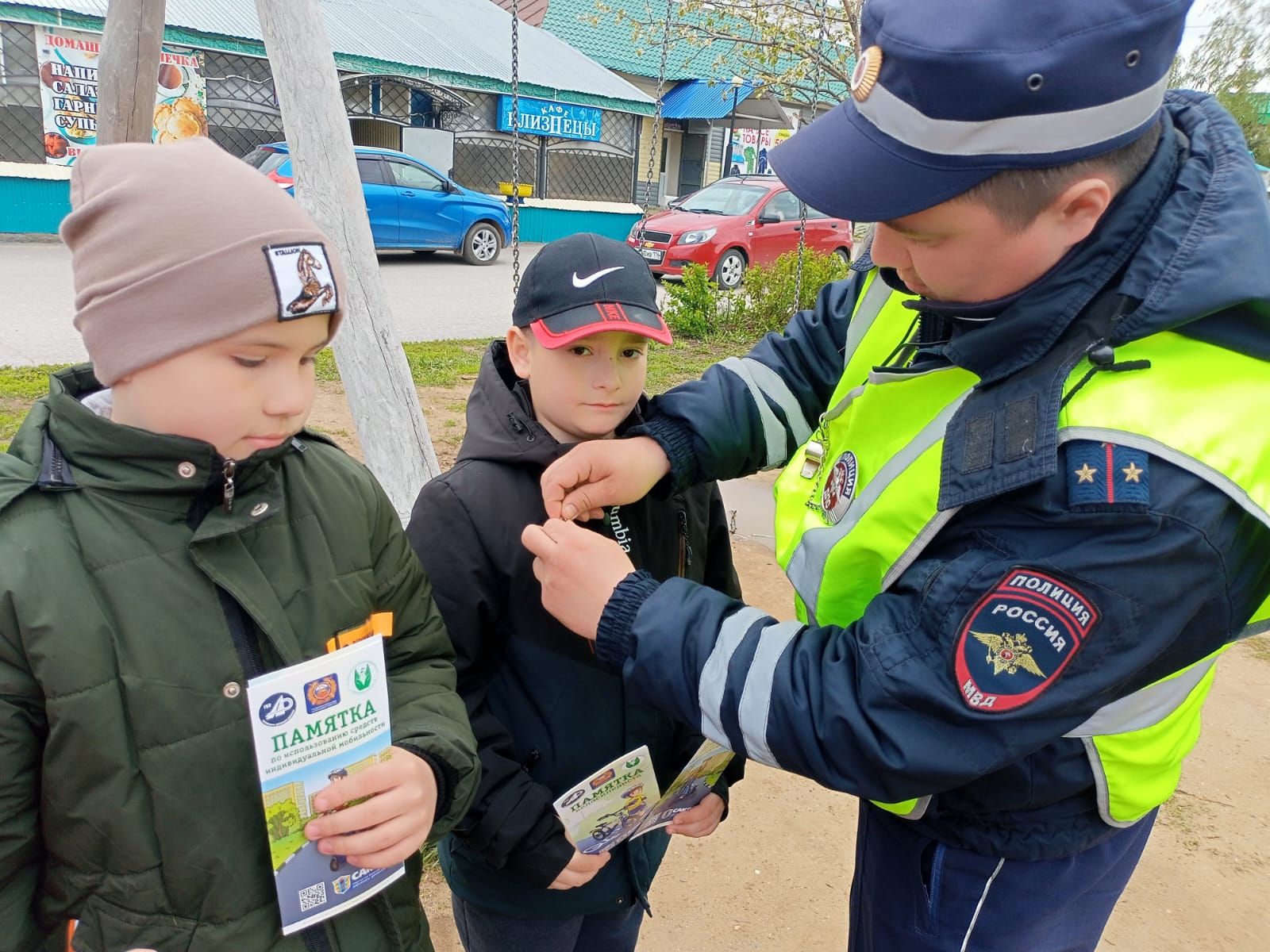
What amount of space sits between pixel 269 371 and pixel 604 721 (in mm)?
862

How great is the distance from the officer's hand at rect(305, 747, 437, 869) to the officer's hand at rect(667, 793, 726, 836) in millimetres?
650

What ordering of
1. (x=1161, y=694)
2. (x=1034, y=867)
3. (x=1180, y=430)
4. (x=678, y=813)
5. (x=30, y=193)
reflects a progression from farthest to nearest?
(x=30, y=193)
(x=678, y=813)
(x=1034, y=867)
(x=1161, y=694)
(x=1180, y=430)

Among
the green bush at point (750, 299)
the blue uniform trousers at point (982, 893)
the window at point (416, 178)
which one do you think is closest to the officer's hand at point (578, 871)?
the blue uniform trousers at point (982, 893)

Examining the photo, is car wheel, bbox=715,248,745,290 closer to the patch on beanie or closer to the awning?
the awning

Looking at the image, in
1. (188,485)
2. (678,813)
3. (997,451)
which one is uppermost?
(997,451)

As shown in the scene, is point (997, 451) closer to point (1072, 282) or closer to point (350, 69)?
point (1072, 282)

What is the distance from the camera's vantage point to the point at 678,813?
180 cm

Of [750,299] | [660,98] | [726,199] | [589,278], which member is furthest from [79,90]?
[589,278]

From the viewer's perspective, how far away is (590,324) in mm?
1631

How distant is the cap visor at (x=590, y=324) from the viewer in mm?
1630

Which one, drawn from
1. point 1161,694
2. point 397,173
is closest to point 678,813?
point 1161,694

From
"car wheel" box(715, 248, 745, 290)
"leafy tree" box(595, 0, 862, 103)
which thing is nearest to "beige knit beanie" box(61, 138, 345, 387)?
"leafy tree" box(595, 0, 862, 103)

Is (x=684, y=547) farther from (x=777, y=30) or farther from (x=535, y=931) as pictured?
(x=777, y=30)

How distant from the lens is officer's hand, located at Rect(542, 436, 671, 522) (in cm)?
156
